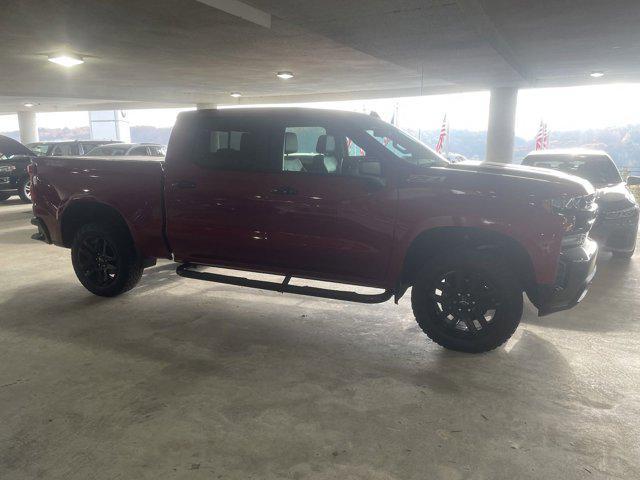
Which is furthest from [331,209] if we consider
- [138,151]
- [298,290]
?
[138,151]

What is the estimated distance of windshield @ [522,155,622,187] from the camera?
696 cm

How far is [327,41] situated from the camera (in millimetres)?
9039

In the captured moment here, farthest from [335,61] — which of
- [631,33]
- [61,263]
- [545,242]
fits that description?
[545,242]

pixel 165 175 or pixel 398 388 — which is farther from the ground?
pixel 165 175

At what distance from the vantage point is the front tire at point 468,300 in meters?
3.55

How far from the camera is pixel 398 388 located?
→ 3229 millimetres

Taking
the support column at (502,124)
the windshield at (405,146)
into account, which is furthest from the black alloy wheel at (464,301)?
the support column at (502,124)

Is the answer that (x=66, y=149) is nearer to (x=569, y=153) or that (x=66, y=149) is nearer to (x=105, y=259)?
(x=105, y=259)

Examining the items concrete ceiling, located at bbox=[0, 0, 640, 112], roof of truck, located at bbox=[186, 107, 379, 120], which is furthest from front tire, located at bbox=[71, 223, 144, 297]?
concrete ceiling, located at bbox=[0, 0, 640, 112]

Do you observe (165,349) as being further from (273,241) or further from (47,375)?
(273,241)

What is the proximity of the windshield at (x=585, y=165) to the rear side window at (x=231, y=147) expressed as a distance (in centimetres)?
481

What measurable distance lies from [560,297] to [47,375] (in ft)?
12.5

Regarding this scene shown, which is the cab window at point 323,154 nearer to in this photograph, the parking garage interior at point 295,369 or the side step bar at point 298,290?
the side step bar at point 298,290

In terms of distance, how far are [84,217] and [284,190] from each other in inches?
102
